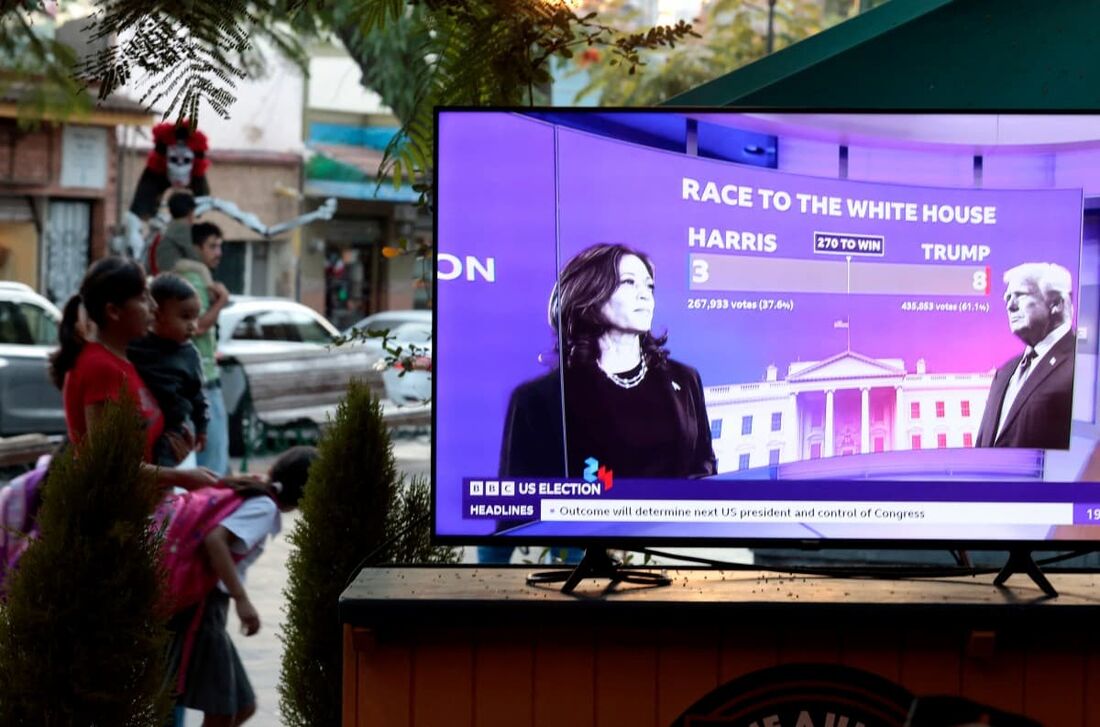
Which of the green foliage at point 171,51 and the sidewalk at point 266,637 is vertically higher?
the green foliage at point 171,51

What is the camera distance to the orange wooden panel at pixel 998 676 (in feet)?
13.3

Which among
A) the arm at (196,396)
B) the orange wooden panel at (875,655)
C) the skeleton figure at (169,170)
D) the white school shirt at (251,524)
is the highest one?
the skeleton figure at (169,170)

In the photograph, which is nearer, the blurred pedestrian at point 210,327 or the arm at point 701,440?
the arm at point 701,440

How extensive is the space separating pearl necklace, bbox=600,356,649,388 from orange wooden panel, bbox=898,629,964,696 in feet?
2.71

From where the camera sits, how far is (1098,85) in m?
5.49

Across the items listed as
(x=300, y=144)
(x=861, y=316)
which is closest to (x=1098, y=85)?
(x=861, y=316)

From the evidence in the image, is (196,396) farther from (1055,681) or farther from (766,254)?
(1055,681)

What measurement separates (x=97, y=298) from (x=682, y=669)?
8.67 feet

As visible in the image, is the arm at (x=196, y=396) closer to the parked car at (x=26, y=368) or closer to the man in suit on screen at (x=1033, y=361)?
the man in suit on screen at (x=1033, y=361)

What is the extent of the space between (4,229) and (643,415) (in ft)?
86.4

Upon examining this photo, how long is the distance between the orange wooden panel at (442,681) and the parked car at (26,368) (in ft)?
41.5

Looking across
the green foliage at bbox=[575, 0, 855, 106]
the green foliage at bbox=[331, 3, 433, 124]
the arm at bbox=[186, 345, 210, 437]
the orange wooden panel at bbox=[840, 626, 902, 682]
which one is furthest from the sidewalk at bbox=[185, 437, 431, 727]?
the green foliage at bbox=[575, 0, 855, 106]

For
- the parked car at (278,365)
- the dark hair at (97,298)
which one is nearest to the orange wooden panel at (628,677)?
the dark hair at (97,298)

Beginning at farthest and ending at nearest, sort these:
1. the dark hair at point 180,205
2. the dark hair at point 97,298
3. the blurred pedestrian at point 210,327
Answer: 1. the dark hair at point 180,205
2. the blurred pedestrian at point 210,327
3. the dark hair at point 97,298
